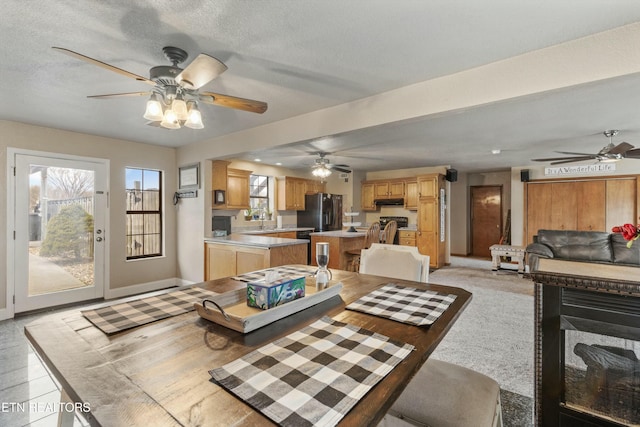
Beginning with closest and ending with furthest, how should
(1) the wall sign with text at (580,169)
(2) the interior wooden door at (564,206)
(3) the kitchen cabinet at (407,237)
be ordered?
1. (1) the wall sign with text at (580,169)
2. (2) the interior wooden door at (564,206)
3. (3) the kitchen cabinet at (407,237)

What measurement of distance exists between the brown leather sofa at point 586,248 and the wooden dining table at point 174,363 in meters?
4.29

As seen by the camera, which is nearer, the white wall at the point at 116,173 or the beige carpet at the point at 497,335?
the beige carpet at the point at 497,335

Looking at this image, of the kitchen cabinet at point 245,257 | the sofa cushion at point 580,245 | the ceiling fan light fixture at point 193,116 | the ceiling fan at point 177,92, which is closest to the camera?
the ceiling fan at point 177,92

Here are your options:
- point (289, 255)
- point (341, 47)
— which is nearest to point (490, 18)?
point (341, 47)

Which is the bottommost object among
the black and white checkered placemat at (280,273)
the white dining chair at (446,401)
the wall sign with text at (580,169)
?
the white dining chair at (446,401)

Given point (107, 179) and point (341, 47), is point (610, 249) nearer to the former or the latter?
point (341, 47)

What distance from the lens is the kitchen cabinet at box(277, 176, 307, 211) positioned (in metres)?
6.65

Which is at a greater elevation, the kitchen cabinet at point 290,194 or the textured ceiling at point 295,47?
the textured ceiling at point 295,47

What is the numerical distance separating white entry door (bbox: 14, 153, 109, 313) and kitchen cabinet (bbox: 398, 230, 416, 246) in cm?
583

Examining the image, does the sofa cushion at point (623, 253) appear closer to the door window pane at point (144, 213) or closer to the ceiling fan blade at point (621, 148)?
the ceiling fan blade at point (621, 148)

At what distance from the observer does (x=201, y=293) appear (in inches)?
59.5

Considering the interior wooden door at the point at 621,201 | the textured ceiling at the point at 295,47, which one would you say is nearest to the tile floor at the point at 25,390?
the textured ceiling at the point at 295,47

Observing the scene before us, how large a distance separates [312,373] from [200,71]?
1629 millimetres

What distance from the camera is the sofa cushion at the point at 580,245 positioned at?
14.9ft
